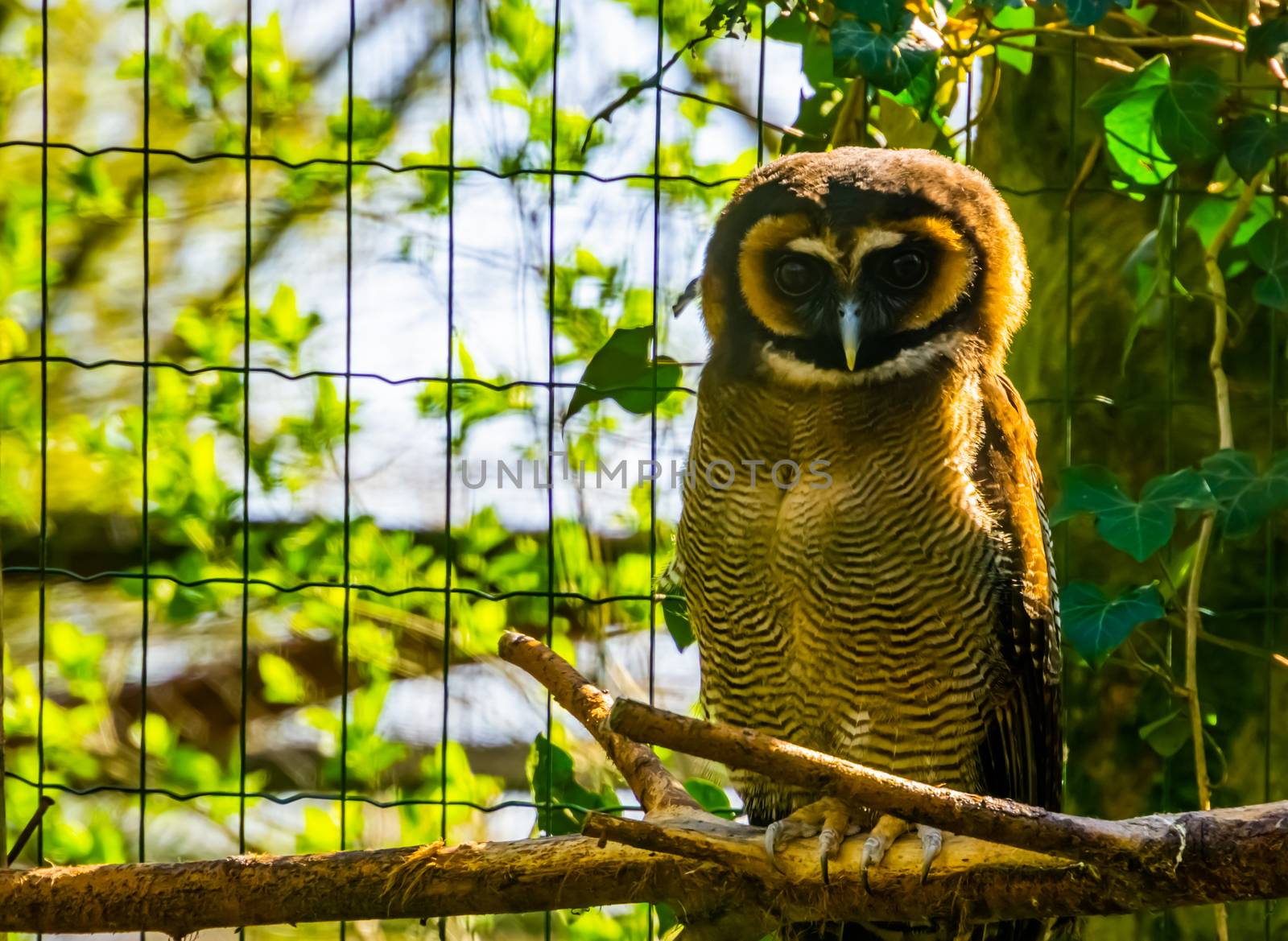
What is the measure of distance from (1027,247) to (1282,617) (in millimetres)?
878

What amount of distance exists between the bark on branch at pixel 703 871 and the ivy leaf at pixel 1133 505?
711mm

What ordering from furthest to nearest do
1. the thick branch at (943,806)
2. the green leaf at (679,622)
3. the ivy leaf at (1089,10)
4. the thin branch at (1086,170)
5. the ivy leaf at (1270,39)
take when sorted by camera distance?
the green leaf at (679,622), the thin branch at (1086,170), the ivy leaf at (1270,39), the ivy leaf at (1089,10), the thick branch at (943,806)

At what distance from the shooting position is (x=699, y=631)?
2.11 metres

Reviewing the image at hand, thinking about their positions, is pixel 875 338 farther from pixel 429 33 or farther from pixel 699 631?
pixel 429 33

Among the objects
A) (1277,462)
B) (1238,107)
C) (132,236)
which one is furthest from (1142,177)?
(132,236)

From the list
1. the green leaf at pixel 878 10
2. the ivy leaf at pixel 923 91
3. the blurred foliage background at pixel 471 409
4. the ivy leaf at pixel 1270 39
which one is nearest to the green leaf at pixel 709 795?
the blurred foliage background at pixel 471 409

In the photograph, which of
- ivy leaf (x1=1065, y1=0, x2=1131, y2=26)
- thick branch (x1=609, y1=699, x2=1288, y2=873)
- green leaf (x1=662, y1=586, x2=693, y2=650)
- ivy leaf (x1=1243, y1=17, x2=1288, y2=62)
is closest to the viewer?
thick branch (x1=609, y1=699, x2=1288, y2=873)

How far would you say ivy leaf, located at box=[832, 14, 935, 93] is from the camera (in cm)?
215

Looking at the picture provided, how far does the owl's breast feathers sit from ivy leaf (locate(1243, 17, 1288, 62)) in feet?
2.69

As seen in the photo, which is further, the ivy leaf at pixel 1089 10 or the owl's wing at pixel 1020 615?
the ivy leaf at pixel 1089 10

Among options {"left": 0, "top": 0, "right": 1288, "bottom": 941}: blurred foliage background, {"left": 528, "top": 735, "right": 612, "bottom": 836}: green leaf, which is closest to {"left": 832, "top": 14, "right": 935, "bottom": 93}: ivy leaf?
{"left": 0, "top": 0, "right": 1288, "bottom": 941}: blurred foliage background

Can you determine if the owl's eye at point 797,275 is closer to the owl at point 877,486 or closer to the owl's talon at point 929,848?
the owl at point 877,486

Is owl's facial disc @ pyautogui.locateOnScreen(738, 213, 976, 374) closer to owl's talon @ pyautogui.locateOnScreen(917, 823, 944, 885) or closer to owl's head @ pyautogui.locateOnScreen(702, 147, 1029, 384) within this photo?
owl's head @ pyautogui.locateOnScreen(702, 147, 1029, 384)

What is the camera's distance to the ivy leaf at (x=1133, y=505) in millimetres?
2107
